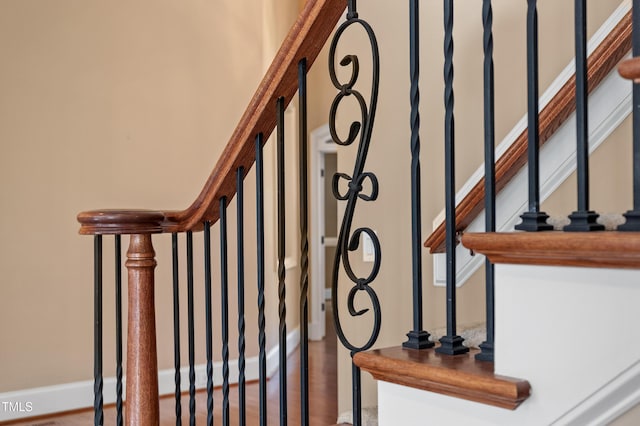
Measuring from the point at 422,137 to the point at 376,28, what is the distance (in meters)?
0.57

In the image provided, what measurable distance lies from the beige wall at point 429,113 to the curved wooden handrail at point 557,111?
0.28 m

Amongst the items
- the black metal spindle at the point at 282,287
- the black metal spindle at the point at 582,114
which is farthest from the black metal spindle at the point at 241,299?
the black metal spindle at the point at 582,114

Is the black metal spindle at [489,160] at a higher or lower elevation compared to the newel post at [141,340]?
higher

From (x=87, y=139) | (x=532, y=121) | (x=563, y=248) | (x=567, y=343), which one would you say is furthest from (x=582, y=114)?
(x=87, y=139)

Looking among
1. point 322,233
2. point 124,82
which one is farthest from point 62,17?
point 322,233

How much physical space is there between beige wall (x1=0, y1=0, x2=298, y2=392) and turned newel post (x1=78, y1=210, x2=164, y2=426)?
9.62 ft

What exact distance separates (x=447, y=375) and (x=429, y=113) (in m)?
1.88

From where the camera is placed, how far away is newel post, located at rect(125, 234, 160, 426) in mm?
1656

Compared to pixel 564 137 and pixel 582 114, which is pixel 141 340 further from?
pixel 564 137

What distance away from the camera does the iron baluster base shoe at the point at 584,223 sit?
0.87 m

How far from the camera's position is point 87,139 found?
4.58 m

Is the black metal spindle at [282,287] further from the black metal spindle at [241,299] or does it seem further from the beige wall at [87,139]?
the beige wall at [87,139]

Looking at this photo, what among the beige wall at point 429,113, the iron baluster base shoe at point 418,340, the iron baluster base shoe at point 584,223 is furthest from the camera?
the beige wall at point 429,113

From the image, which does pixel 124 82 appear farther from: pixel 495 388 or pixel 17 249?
pixel 495 388
